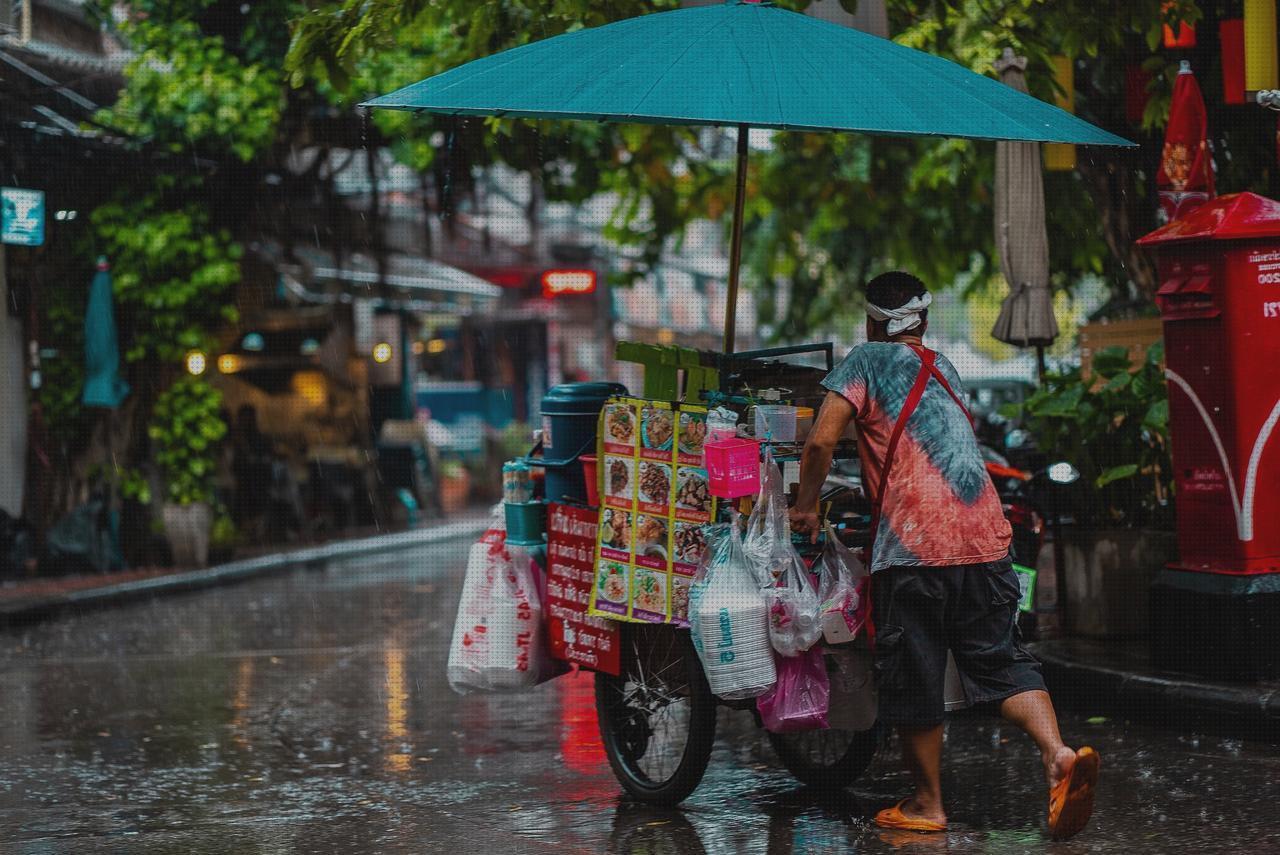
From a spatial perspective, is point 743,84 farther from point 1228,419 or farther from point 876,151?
point 876,151

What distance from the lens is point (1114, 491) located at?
329 inches

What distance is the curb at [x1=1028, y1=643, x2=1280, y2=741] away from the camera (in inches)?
256

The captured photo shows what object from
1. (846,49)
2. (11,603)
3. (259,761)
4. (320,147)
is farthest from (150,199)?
(846,49)

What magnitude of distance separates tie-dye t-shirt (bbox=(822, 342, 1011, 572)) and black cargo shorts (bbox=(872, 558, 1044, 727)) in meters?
0.06

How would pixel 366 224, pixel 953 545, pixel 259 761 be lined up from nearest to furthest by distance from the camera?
1. pixel 953 545
2. pixel 259 761
3. pixel 366 224

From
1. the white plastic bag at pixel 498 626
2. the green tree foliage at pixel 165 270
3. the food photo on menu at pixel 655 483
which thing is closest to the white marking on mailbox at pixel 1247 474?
the food photo on menu at pixel 655 483

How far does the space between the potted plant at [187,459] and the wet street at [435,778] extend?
6549 mm

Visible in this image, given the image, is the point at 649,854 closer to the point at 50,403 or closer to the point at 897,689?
the point at 897,689

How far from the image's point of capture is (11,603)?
1316 centimetres

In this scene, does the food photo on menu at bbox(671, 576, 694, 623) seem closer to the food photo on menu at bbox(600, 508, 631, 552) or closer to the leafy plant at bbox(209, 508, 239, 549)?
the food photo on menu at bbox(600, 508, 631, 552)

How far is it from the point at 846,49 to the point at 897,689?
224 cm

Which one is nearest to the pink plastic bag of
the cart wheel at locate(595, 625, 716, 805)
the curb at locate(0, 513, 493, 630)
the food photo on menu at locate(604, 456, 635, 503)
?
the cart wheel at locate(595, 625, 716, 805)

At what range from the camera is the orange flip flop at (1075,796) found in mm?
4645

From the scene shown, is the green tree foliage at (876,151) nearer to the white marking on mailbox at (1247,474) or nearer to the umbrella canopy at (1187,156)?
the umbrella canopy at (1187,156)
